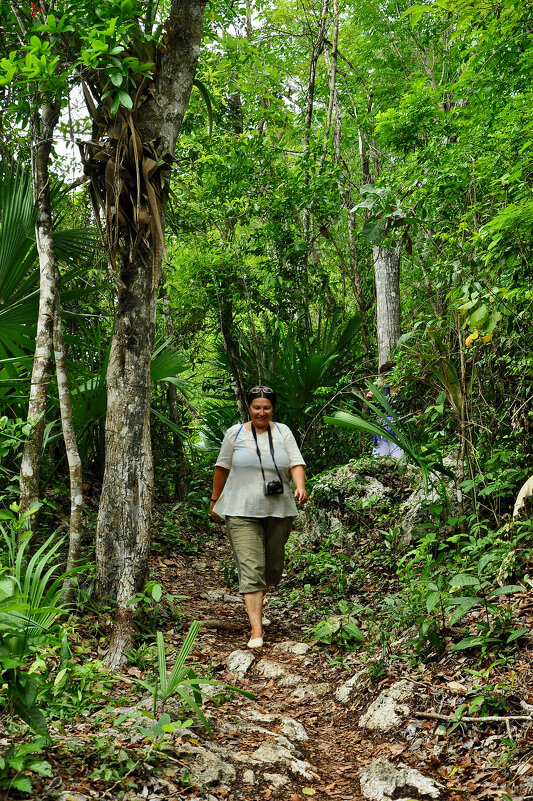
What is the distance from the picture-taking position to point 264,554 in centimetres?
504

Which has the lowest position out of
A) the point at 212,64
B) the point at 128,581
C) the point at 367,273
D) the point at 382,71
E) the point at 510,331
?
the point at 128,581

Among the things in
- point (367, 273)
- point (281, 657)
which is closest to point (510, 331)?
point (281, 657)

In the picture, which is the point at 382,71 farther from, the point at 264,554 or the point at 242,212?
the point at 264,554

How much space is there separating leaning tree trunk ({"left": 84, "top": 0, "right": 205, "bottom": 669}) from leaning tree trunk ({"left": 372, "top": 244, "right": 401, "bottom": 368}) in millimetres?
5264

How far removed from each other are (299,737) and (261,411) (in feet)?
7.38

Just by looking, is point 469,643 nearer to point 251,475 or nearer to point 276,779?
point 276,779

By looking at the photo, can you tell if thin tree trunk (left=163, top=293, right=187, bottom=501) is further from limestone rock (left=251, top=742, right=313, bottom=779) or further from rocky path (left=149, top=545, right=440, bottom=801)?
limestone rock (left=251, top=742, right=313, bottom=779)

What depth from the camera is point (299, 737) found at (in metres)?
3.48

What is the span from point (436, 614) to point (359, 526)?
2506 mm

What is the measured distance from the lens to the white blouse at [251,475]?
16.2 feet

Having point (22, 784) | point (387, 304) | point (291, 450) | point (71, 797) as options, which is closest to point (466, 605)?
point (291, 450)

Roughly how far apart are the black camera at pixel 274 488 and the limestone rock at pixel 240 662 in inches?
44.2

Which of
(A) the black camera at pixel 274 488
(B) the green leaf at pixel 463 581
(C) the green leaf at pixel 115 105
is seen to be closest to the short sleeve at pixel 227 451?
(A) the black camera at pixel 274 488

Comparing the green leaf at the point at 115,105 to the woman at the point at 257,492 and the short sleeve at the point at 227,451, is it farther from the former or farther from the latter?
the short sleeve at the point at 227,451
